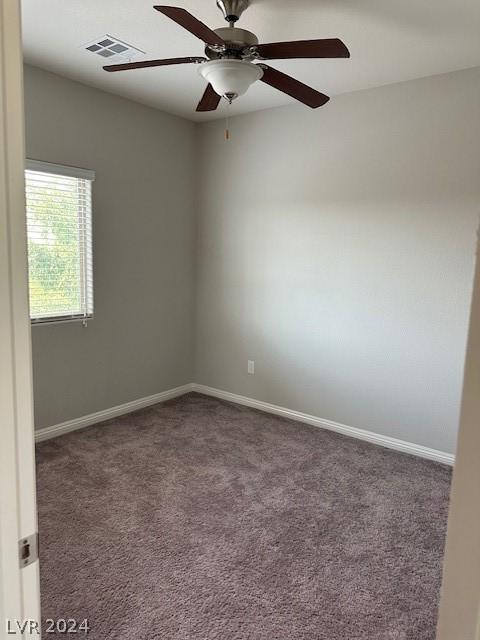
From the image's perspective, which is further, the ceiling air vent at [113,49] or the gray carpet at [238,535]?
the ceiling air vent at [113,49]

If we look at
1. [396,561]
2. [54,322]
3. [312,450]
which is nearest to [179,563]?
[396,561]

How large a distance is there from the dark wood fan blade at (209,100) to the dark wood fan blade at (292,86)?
0.33 meters

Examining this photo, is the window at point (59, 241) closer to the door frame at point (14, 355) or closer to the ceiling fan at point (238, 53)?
the ceiling fan at point (238, 53)

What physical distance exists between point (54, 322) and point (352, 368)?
233cm

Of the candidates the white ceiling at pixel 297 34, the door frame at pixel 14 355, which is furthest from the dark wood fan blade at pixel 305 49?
the door frame at pixel 14 355

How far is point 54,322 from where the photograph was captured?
3.29 m

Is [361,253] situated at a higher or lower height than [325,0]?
lower

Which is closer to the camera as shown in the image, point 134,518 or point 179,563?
point 179,563

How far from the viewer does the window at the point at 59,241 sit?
10.3 feet

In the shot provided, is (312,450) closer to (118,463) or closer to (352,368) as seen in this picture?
(352,368)

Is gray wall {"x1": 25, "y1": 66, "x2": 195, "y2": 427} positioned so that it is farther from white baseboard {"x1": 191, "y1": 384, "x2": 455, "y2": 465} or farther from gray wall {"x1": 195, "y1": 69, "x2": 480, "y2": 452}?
white baseboard {"x1": 191, "y1": 384, "x2": 455, "y2": 465}

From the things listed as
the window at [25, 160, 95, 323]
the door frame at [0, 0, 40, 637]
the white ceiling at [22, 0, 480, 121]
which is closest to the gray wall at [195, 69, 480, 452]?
the white ceiling at [22, 0, 480, 121]

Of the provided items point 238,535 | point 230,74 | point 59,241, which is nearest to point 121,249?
point 59,241

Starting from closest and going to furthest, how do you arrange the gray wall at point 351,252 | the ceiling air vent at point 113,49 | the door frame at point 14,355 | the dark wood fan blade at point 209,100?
1. the door frame at point 14,355
2. the dark wood fan blade at point 209,100
3. the ceiling air vent at point 113,49
4. the gray wall at point 351,252
